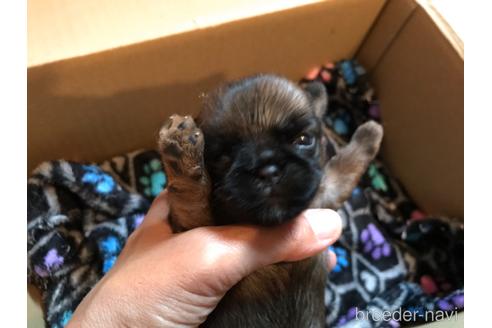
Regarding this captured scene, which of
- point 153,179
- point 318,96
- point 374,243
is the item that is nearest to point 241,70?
point 318,96

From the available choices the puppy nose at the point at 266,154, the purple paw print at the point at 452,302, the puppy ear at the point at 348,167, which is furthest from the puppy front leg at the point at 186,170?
the purple paw print at the point at 452,302

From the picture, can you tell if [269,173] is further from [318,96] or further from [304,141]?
[318,96]

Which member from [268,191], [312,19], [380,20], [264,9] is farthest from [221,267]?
[380,20]

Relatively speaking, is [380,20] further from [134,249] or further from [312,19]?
[134,249]

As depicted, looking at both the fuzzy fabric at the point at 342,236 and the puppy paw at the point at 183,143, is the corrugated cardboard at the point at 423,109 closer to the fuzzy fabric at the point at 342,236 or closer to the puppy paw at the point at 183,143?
the fuzzy fabric at the point at 342,236

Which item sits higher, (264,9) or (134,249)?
→ (264,9)

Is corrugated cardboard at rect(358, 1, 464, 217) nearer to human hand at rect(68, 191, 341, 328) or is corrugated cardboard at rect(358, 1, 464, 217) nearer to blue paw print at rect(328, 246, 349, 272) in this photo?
blue paw print at rect(328, 246, 349, 272)

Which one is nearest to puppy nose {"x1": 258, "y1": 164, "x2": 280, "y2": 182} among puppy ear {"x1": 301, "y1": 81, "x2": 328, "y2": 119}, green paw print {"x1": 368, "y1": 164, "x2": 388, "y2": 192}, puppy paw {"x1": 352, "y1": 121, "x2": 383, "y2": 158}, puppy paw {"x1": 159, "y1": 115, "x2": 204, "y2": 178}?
puppy paw {"x1": 159, "y1": 115, "x2": 204, "y2": 178}
